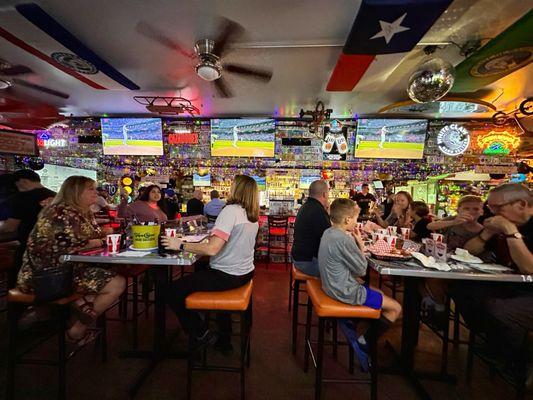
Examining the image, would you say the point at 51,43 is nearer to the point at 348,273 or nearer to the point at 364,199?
the point at 348,273

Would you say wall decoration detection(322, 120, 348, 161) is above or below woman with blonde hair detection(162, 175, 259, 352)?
above

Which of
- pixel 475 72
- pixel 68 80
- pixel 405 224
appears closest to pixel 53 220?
pixel 68 80

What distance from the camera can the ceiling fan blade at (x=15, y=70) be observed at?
406 cm

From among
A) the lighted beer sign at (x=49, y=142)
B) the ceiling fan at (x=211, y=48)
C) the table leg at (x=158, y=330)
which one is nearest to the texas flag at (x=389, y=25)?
the ceiling fan at (x=211, y=48)

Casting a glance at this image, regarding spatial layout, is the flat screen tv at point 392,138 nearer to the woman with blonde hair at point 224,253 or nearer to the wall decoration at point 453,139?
the wall decoration at point 453,139

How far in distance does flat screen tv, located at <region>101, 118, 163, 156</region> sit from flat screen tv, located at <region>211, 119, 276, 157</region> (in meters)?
1.48

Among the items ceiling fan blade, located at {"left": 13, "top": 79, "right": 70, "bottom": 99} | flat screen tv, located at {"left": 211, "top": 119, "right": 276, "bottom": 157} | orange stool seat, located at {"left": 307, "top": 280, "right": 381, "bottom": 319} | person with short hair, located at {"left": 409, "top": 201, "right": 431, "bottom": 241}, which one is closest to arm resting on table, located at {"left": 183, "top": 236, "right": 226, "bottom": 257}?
orange stool seat, located at {"left": 307, "top": 280, "right": 381, "bottom": 319}

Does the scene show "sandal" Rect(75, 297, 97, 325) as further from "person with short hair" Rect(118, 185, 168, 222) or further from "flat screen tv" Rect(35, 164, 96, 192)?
"flat screen tv" Rect(35, 164, 96, 192)

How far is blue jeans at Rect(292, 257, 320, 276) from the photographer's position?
2747mm

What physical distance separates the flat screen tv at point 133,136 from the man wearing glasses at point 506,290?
21.1ft

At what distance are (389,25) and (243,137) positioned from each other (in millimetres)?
4115

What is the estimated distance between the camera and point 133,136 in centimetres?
623

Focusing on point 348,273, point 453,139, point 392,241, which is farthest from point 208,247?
point 453,139

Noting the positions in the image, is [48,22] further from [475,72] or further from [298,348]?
[475,72]
